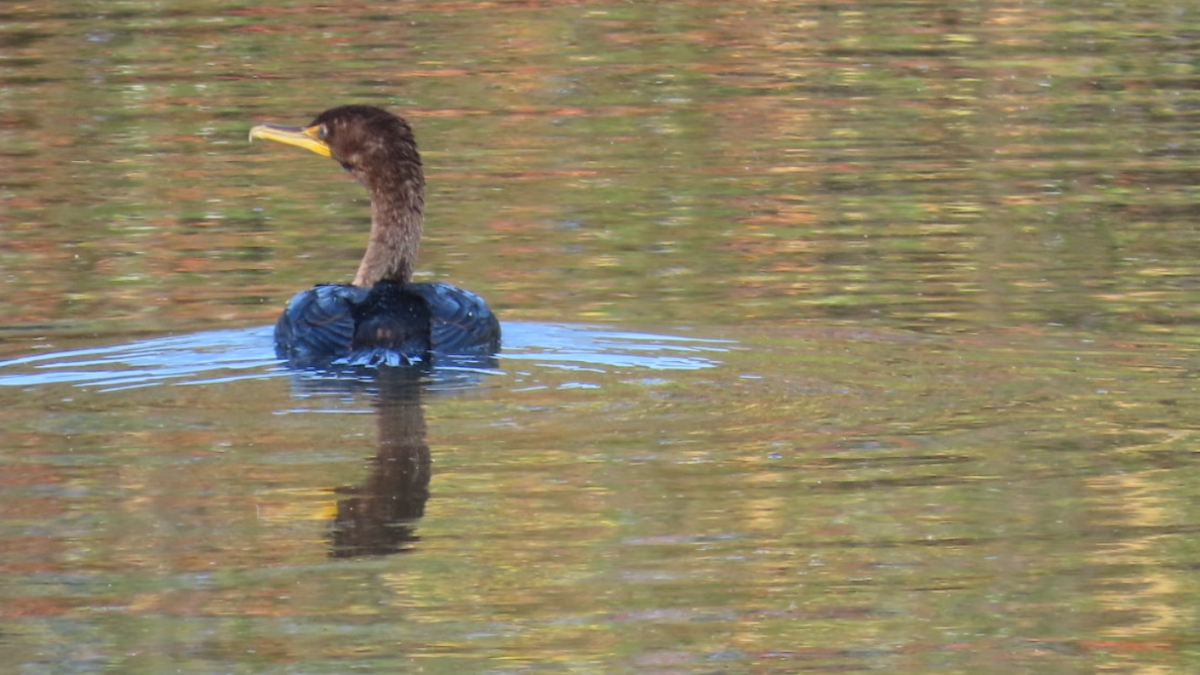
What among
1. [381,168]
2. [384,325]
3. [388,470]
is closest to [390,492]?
[388,470]

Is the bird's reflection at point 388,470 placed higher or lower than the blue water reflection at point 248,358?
higher

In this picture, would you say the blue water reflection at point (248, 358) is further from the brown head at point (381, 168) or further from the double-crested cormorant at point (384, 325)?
the brown head at point (381, 168)

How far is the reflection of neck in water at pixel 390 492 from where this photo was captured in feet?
22.4

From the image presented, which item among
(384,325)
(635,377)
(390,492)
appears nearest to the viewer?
(390,492)

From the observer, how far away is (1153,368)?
28.9 ft

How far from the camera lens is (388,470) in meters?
7.53

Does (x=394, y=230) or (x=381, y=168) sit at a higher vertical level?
(x=381, y=168)

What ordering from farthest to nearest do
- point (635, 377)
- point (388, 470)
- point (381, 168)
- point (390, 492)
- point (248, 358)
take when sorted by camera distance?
point (381, 168)
point (248, 358)
point (635, 377)
point (388, 470)
point (390, 492)

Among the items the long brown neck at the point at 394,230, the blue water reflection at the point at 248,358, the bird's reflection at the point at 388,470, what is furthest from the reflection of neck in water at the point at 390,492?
the long brown neck at the point at 394,230

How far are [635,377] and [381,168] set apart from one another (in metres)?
2.56

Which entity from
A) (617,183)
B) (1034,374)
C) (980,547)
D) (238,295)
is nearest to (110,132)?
(617,183)

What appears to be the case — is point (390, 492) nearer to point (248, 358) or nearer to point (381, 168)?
point (248, 358)

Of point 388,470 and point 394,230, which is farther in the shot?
point 394,230

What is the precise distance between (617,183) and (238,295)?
3.08 m
